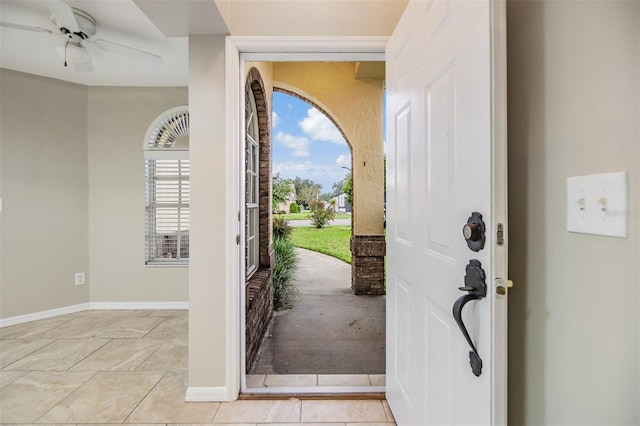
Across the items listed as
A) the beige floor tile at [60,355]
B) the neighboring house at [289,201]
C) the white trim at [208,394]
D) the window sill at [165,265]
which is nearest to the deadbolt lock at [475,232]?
the white trim at [208,394]

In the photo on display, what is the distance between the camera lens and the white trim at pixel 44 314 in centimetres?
282

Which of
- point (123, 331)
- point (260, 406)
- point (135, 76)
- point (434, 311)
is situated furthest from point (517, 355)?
point (135, 76)

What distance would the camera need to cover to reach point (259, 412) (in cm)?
158

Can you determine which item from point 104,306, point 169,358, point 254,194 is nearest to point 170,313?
point 104,306

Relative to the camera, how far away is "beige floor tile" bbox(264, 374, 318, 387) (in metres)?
1.86

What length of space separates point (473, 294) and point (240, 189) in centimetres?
137

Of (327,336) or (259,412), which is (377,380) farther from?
(327,336)

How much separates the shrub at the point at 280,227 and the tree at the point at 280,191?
295 millimetres

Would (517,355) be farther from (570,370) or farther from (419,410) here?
(419,410)

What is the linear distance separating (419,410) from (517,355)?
22.2 inches

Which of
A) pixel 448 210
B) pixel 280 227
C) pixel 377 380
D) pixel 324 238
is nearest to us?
pixel 448 210

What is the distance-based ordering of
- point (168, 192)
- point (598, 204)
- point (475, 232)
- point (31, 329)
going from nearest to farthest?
1. point (598, 204)
2. point (475, 232)
3. point (31, 329)
4. point (168, 192)

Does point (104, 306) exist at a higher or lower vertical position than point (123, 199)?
lower

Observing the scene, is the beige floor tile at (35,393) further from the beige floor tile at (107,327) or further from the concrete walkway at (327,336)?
the concrete walkway at (327,336)
